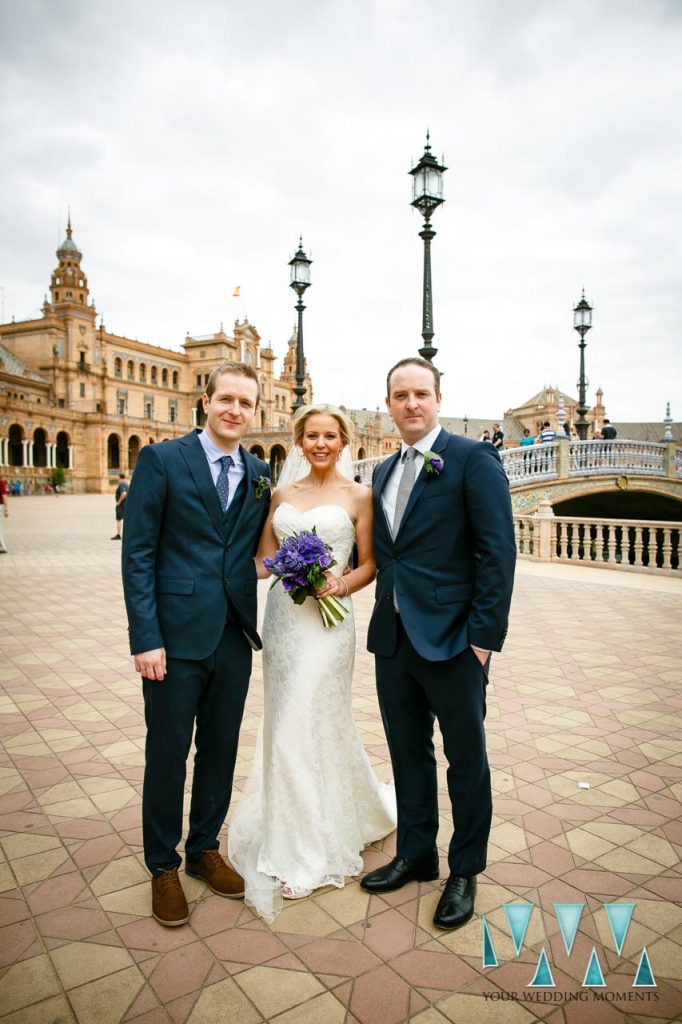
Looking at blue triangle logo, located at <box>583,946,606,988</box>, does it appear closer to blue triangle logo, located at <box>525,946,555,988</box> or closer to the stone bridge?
blue triangle logo, located at <box>525,946,555,988</box>

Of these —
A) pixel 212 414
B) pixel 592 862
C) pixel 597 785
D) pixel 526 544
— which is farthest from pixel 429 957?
pixel 526 544

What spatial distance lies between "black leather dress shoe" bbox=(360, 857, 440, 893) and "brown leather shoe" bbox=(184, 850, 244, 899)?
1.93 ft

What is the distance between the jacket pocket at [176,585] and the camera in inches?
111

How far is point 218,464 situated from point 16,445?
62.6 meters

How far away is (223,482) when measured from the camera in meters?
3.01

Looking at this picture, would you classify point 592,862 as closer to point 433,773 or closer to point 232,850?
point 433,773

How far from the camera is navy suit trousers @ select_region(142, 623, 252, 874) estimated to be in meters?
2.81

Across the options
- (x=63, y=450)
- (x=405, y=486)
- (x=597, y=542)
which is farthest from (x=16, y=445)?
(x=405, y=486)

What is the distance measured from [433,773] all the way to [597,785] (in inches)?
61.6

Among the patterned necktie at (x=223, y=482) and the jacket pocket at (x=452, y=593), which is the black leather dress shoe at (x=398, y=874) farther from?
the patterned necktie at (x=223, y=482)

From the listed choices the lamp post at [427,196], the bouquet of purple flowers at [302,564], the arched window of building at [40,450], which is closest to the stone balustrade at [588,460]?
the lamp post at [427,196]

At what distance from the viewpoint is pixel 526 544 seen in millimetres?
15531

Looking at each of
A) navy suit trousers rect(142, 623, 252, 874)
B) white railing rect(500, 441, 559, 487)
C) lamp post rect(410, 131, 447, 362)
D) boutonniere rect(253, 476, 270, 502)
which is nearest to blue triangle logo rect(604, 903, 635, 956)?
navy suit trousers rect(142, 623, 252, 874)

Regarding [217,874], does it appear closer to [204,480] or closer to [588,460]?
[204,480]
